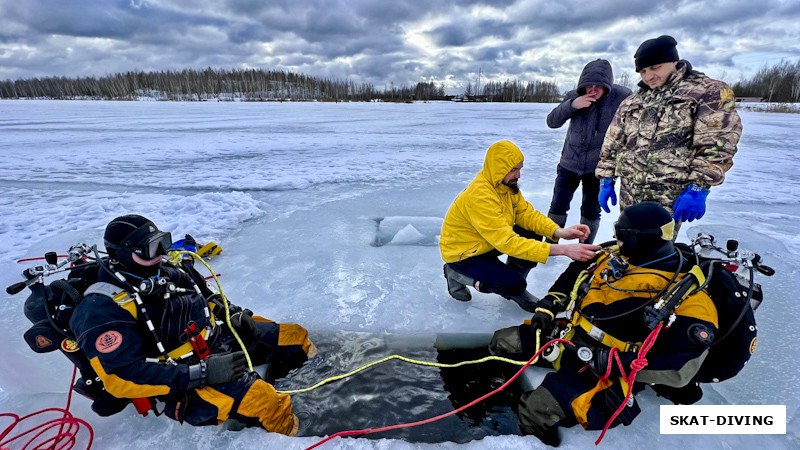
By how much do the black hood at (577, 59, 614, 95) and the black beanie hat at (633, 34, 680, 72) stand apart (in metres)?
0.70

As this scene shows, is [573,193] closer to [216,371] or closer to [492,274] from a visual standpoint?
[492,274]

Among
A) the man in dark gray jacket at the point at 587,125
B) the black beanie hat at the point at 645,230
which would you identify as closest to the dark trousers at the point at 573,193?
the man in dark gray jacket at the point at 587,125

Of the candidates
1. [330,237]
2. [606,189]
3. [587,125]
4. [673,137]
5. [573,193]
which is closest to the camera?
[673,137]

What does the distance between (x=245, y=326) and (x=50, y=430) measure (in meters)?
0.99

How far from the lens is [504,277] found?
8.91ft

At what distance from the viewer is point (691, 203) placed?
90.3 inches

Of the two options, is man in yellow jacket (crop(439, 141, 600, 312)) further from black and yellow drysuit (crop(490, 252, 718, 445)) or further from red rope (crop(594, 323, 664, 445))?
red rope (crop(594, 323, 664, 445))

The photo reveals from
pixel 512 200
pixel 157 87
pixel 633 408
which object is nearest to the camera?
pixel 633 408

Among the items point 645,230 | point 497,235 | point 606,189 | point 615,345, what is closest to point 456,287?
point 497,235

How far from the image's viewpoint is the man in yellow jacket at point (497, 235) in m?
2.47

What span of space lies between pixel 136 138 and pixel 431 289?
13.0m

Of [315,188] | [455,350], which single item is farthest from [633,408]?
[315,188]

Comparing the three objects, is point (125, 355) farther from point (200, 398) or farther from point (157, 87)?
point (157, 87)

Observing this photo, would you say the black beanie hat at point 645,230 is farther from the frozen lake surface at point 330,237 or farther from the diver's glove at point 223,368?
the diver's glove at point 223,368
